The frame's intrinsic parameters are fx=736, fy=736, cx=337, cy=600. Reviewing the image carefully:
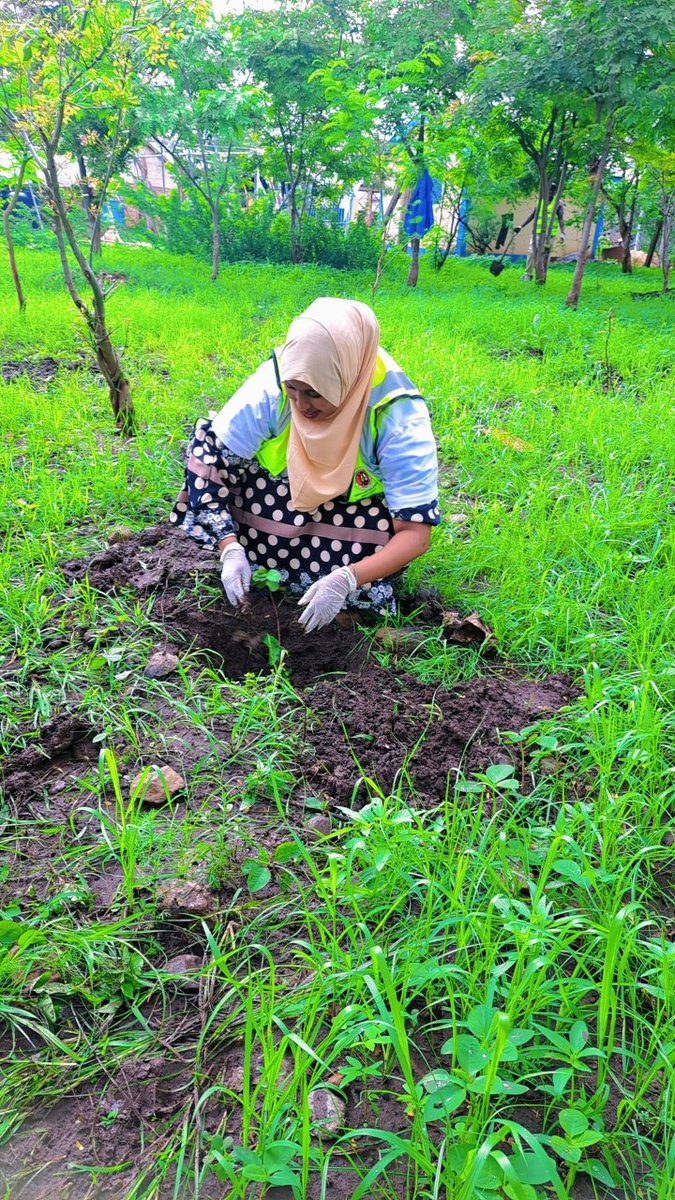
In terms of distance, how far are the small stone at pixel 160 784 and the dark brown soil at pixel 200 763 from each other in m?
0.04

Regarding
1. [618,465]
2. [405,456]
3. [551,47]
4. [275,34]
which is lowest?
[618,465]

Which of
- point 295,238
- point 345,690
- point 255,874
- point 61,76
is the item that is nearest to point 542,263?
point 295,238

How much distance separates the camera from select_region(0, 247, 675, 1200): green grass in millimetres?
1089

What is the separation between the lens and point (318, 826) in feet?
5.41

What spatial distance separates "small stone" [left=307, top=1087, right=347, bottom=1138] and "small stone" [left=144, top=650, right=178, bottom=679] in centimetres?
118

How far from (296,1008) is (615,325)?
655cm

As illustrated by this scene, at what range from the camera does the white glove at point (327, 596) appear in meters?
2.30

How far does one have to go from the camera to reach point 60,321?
6.05 m

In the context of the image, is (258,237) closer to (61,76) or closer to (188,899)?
(61,76)

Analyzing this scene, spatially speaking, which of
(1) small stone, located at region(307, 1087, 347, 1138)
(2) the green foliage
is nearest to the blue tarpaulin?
(2) the green foliage

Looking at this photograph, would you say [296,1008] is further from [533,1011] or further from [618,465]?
[618,465]

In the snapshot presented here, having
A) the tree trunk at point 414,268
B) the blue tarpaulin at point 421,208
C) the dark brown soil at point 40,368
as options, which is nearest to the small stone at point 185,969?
the dark brown soil at point 40,368

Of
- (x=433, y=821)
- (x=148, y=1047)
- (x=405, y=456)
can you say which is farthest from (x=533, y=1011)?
(x=405, y=456)

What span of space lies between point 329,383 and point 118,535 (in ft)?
3.81
